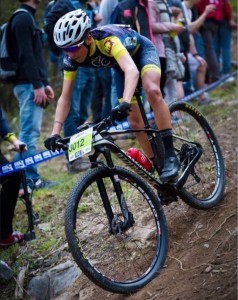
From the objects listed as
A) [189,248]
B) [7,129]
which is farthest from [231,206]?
[7,129]

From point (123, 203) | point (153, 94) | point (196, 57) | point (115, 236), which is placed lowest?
point (196, 57)

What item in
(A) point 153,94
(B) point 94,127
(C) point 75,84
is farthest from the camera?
(C) point 75,84

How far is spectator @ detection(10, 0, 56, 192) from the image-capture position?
20.3 feet

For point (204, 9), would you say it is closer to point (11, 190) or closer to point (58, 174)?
point (58, 174)

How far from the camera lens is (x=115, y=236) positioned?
3982 millimetres

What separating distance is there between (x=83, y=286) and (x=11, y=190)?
1.28 meters

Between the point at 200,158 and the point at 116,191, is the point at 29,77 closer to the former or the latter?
the point at 200,158

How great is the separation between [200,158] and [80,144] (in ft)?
6.88

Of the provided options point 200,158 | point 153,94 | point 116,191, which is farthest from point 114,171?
point 200,158

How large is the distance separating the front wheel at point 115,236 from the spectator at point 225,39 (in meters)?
6.75

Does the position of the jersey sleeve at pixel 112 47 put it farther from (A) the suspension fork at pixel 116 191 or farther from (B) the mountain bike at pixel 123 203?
(A) the suspension fork at pixel 116 191

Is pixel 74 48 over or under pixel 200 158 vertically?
over

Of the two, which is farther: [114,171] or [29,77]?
[29,77]

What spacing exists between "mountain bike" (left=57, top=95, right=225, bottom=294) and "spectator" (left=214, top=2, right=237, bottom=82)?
5802 millimetres
